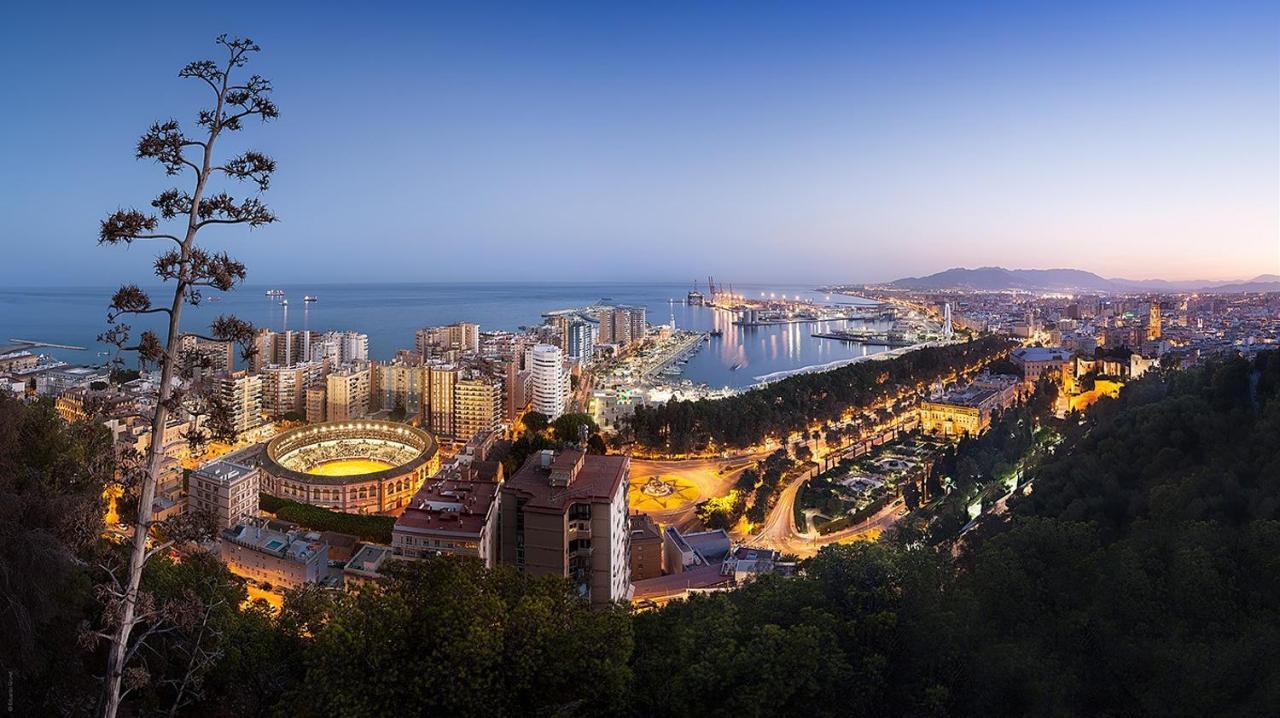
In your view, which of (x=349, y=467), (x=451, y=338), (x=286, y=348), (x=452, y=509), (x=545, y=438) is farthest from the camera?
(x=451, y=338)

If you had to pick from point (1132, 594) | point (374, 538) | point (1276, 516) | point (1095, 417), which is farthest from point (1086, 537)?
point (1095, 417)

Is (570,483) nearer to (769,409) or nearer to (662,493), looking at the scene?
(662,493)

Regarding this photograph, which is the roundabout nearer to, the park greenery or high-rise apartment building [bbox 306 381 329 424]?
the park greenery

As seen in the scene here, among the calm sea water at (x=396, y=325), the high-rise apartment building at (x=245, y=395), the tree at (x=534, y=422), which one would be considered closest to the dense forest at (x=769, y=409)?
the tree at (x=534, y=422)

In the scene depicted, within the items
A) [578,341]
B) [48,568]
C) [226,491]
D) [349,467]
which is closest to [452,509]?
[226,491]

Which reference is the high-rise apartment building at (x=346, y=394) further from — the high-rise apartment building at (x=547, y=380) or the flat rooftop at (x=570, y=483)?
the flat rooftop at (x=570, y=483)
